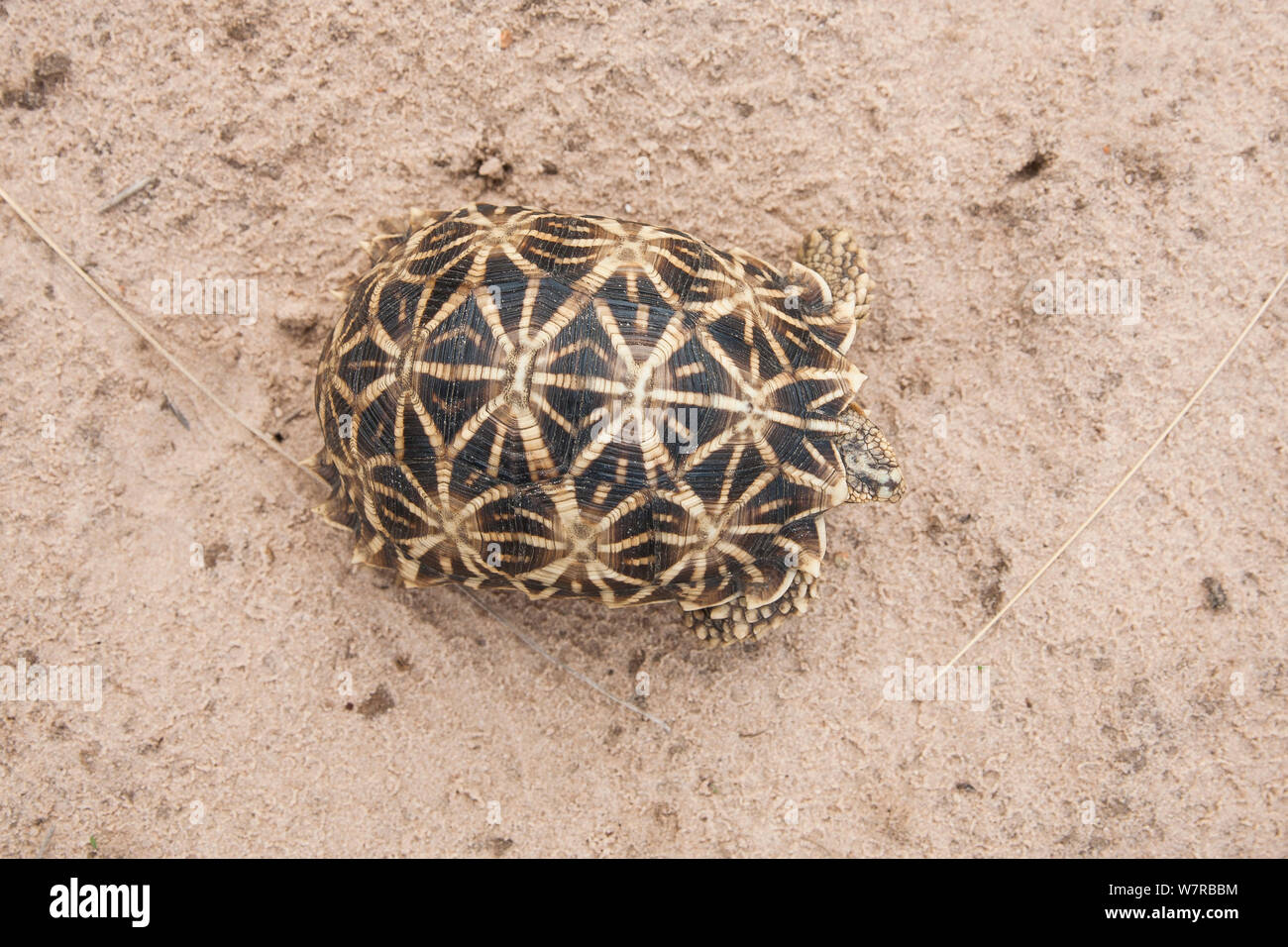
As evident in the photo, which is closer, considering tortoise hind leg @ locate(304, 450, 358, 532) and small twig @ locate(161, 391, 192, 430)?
tortoise hind leg @ locate(304, 450, 358, 532)

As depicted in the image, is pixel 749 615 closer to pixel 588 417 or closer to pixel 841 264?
pixel 588 417

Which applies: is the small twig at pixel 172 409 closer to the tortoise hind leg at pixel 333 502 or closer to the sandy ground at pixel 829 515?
the sandy ground at pixel 829 515

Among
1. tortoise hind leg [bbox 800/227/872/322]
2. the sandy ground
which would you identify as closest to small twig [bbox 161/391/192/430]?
the sandy ground

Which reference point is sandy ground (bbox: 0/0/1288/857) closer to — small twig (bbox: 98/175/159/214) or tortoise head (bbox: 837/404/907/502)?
small twig (bbox: 98/175/159/214)

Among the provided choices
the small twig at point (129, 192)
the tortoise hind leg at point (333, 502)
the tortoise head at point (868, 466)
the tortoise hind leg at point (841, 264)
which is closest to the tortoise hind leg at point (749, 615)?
the tortoise head at point (868, 466)

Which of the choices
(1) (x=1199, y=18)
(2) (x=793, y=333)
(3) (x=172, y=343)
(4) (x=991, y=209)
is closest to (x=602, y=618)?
(2) (x=793, y=333)
